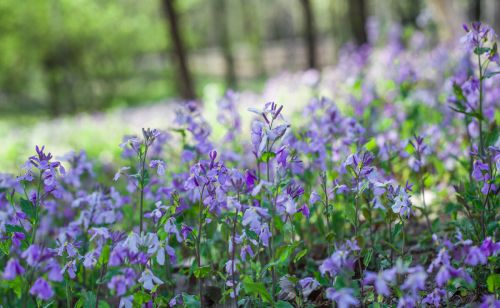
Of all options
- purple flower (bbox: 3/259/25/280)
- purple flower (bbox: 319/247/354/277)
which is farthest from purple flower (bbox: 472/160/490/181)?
purple flower (bbox: 3/259/25/280)

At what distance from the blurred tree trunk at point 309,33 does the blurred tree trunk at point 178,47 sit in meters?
5.14

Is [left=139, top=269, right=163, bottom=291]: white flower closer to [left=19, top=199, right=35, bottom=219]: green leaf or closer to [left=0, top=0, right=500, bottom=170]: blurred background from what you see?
[left=19, top=199, right=35, bottom=219]: green leaf

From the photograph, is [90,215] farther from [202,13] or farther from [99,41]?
[202,13]

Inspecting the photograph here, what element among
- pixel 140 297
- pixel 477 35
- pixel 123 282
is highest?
pixel 477 35

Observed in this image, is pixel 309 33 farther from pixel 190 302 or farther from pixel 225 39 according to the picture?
pixel 190 302

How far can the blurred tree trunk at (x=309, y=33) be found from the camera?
15.7 metres

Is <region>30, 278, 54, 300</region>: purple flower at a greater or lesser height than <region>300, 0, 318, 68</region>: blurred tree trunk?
lesser

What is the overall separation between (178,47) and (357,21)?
4263 millimetres

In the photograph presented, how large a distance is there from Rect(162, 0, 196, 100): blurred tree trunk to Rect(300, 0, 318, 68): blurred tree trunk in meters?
5.14

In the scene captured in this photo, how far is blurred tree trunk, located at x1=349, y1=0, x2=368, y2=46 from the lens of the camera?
1199cm

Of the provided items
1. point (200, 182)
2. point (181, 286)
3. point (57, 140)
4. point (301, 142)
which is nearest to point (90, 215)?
point (181, 286)

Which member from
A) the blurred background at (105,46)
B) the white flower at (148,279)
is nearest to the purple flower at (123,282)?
the white flower at (148,279)

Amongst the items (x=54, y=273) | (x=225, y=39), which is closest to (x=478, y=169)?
(x=54, y=273)

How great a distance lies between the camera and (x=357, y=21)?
12039 millimetres
